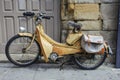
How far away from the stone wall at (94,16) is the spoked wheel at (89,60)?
0.45 m

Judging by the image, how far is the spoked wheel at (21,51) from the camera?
18.8 ft

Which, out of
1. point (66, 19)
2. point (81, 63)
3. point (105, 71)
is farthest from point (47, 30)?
point (105, 71)

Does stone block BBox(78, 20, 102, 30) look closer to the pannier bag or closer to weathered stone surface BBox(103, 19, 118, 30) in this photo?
weathered stone surface BBox(103, 19, 118, 30)

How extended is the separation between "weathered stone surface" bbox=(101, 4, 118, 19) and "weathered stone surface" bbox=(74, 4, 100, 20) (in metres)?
0.15

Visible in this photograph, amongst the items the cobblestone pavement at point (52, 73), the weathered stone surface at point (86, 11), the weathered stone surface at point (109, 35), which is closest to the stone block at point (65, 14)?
the weathered stone surface at point (86, 11)

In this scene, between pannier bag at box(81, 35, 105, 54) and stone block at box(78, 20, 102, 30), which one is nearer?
pannier bag at box(81, 35, 105, 54)

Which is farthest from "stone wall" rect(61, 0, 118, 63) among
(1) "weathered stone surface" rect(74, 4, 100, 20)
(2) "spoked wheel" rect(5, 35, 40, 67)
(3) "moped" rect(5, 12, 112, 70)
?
(2) "spoked wheel" rect(5, 35, 40, 67)

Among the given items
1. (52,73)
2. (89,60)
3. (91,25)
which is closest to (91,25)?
(91,25)

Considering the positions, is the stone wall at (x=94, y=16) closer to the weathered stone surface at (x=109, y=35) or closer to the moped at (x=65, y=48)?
the weathered stone surface at (x=109, y=35)

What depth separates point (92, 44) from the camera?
5.44m

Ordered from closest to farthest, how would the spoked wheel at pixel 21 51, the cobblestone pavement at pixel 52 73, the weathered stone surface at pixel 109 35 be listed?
the cobblestone pavement at pixel 52 73 < the spoked wheel at pixel 21 51 < the weathered stone surface at pixel 109 35

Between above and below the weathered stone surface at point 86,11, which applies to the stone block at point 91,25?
below

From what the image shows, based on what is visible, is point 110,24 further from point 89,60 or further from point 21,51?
point 21,51

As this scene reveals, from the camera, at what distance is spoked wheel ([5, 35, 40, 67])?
572 centimetres
